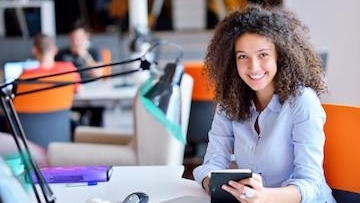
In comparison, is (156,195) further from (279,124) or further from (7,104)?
Result: (7,104)

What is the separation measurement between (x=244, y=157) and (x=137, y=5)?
321cm

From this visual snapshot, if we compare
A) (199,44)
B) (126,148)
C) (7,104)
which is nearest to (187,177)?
(7,104)

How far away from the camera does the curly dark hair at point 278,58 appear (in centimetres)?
173

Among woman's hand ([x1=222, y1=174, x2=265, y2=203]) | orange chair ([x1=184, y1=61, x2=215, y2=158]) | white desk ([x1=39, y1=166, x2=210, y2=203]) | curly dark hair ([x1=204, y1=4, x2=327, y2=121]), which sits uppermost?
curly dark hair ([x1=204, y1=4, x2=327, y2=121])

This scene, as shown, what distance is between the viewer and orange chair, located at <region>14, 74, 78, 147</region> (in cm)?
371

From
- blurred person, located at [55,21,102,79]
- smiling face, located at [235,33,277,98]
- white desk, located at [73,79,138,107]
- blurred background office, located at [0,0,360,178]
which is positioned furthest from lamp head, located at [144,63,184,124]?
blurred person, located at [55,21,102,79]

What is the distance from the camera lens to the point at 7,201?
1.15m

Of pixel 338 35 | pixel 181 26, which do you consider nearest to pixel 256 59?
pixel 338 35

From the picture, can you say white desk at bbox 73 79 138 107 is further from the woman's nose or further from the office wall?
the woman's nose

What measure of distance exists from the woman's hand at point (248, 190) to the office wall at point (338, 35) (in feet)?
10.1

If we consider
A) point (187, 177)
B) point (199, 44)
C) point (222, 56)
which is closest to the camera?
point (222, 56)

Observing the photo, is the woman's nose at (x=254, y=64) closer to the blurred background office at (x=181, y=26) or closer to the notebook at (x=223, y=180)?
the notebook at (x=223, y=180)

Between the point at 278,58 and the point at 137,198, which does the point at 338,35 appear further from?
the point at 137,198

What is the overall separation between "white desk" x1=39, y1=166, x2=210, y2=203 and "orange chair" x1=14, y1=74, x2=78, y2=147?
1836mm
